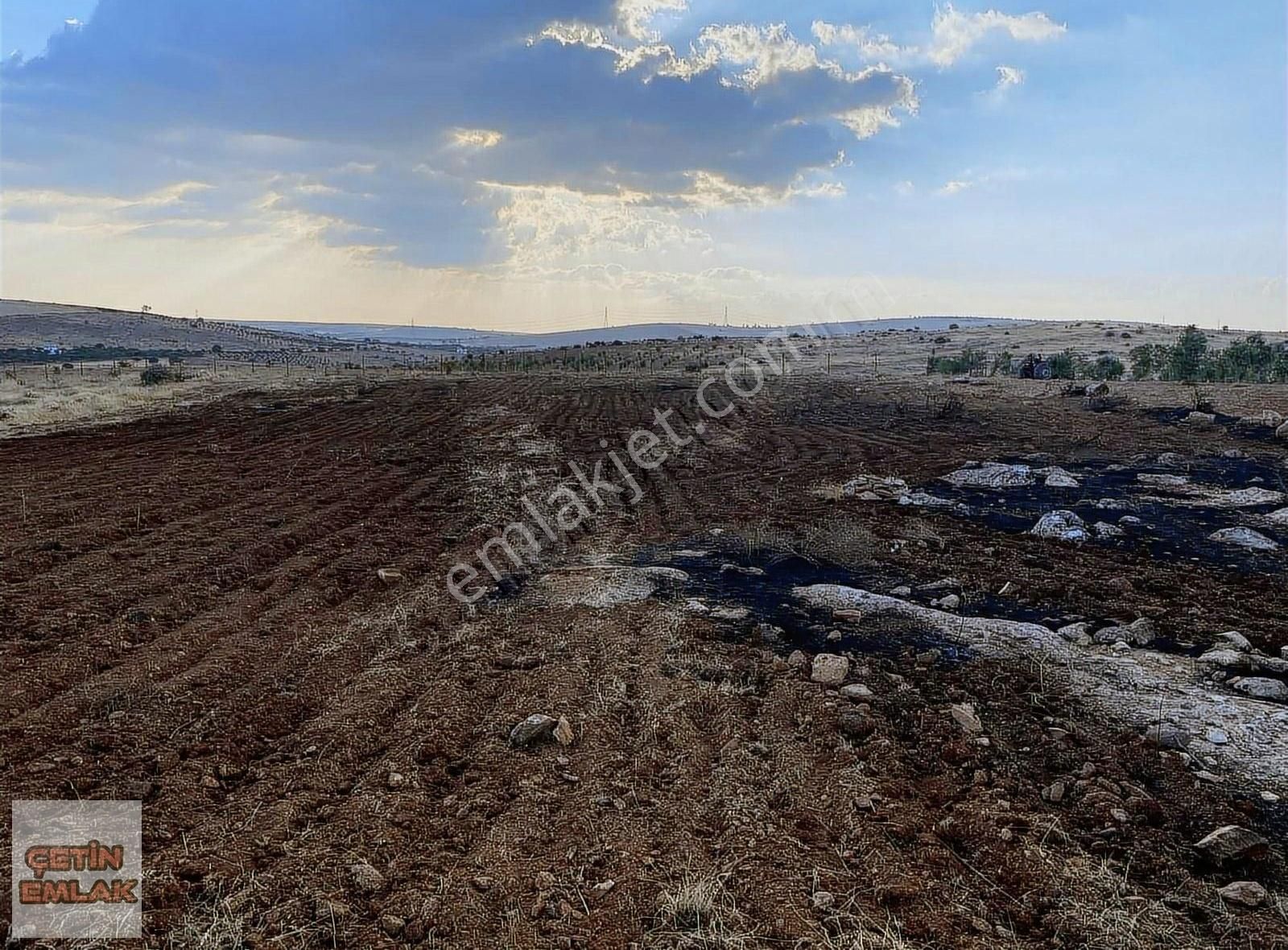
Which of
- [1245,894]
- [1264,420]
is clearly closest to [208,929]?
[1245,894]

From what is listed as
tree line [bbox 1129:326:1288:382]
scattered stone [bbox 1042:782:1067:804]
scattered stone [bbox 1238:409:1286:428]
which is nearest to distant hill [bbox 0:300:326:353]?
tree line [bbox 1129:326:1288:382]

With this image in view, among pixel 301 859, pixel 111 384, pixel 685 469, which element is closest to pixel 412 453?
pixel 685 469

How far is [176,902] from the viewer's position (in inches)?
109

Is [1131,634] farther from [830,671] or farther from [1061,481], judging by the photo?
[1061,481]

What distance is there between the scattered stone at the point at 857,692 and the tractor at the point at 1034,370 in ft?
93.5

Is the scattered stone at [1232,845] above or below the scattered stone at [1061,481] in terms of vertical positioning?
below

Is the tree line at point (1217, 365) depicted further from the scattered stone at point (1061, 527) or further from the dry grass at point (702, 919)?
the dry grass at point (702, 919)

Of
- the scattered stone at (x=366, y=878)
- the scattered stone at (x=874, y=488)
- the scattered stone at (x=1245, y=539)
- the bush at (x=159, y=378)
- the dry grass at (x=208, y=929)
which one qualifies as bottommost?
the scattered stone at (x=366, y=878)

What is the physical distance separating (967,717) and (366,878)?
3.33 m

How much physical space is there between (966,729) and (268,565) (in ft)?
20.9

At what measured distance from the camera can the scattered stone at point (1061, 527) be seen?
26.2 ft

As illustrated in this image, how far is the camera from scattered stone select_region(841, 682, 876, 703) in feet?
14.9

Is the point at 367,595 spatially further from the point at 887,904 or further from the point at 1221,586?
the point at 1221,586

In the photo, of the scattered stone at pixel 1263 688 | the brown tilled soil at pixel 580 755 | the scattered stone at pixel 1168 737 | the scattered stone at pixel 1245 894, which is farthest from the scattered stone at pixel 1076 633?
the scattered stone at pixel 1245 894
